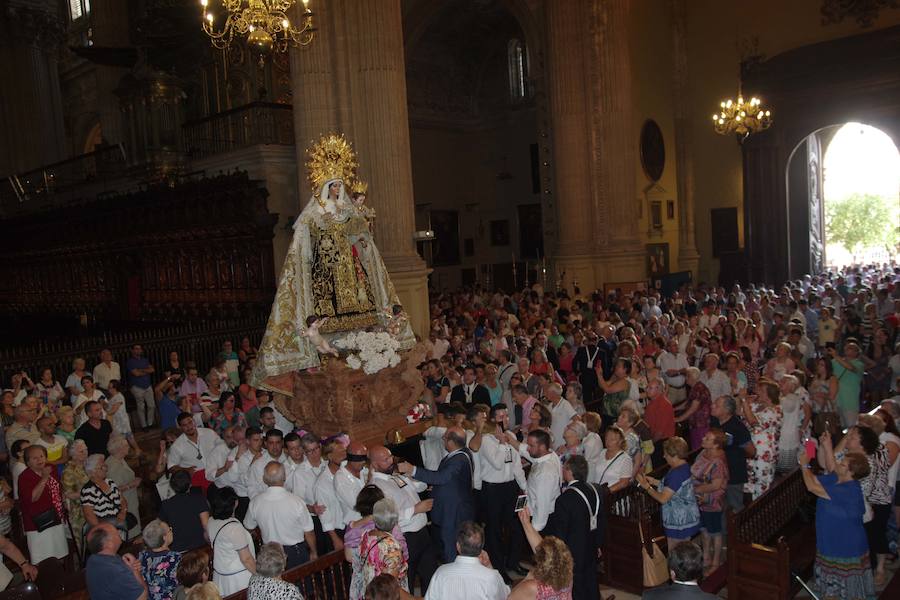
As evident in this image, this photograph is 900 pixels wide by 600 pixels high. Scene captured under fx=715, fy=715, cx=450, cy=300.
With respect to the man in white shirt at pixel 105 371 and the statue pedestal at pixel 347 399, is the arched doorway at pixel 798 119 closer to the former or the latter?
the statue pedestal at pixel 347 399

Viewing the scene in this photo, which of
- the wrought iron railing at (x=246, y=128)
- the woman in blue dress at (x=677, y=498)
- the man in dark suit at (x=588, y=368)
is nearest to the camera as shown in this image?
the woman in blue dress at (x=677, y=498)

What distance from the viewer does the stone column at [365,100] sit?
48.2 ft

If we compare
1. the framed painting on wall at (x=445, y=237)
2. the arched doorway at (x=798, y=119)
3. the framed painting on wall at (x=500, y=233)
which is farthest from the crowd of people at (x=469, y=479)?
the framed painting on wall at (x=500, y=233)

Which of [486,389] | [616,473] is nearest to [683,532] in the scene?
[616,473]

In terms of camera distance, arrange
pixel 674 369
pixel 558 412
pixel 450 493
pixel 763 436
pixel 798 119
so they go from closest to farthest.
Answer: pixel 450 493 < pixel 763 436 < pixel 558 412 < pixel 674 369 < pixel 798 119

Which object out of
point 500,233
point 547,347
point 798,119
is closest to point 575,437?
point 547,347

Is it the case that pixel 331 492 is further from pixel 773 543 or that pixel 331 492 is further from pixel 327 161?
pixel 327 161

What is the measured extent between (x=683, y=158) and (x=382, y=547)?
23.9 m

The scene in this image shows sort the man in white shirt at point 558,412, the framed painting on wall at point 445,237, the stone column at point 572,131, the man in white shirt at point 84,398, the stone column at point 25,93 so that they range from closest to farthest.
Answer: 1. the man in white shirt at point 558,412
2. the man in white shirt at point 84,398
3. the stone column at point 572,131
4. the stone column at point 25,93
5. the framed painting on wall at point 445,237

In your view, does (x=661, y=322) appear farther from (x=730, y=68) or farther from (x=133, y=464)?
(x=730, y=68)

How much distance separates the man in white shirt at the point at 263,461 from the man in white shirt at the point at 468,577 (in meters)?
2.80

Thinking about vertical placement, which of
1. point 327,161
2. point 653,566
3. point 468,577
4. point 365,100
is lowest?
point 653,566

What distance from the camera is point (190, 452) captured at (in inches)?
287

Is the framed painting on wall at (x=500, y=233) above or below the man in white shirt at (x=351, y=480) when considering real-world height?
above
